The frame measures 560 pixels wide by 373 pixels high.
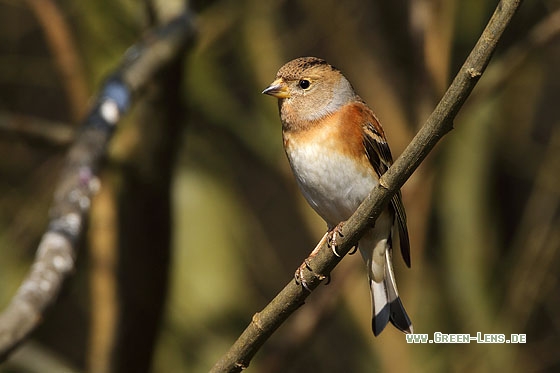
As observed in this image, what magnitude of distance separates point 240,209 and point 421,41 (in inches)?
64.9

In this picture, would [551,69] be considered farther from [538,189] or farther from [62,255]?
[62,255]

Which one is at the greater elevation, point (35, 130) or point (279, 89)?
point (35, 130)

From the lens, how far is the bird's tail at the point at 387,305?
321 centimetres

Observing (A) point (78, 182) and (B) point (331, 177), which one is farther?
(B) point (331, 177)

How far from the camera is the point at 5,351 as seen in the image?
221 centimetres

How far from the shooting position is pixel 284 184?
519 centimetres

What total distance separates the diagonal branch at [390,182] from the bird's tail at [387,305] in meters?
0.93

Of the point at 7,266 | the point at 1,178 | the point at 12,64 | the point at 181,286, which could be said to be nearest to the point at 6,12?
the point at 12,64

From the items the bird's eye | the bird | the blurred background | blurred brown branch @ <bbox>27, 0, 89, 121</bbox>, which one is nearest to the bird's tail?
the bird

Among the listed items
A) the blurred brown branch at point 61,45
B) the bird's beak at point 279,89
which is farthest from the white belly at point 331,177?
the blurred brown branch at point 61,45

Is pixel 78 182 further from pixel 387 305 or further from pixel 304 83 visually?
pixel 387 305

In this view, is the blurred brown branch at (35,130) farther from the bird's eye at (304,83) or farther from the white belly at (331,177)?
the white belly at (331,177)

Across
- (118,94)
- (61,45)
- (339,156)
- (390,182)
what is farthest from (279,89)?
(61,45)

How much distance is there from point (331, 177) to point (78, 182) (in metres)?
0.94
